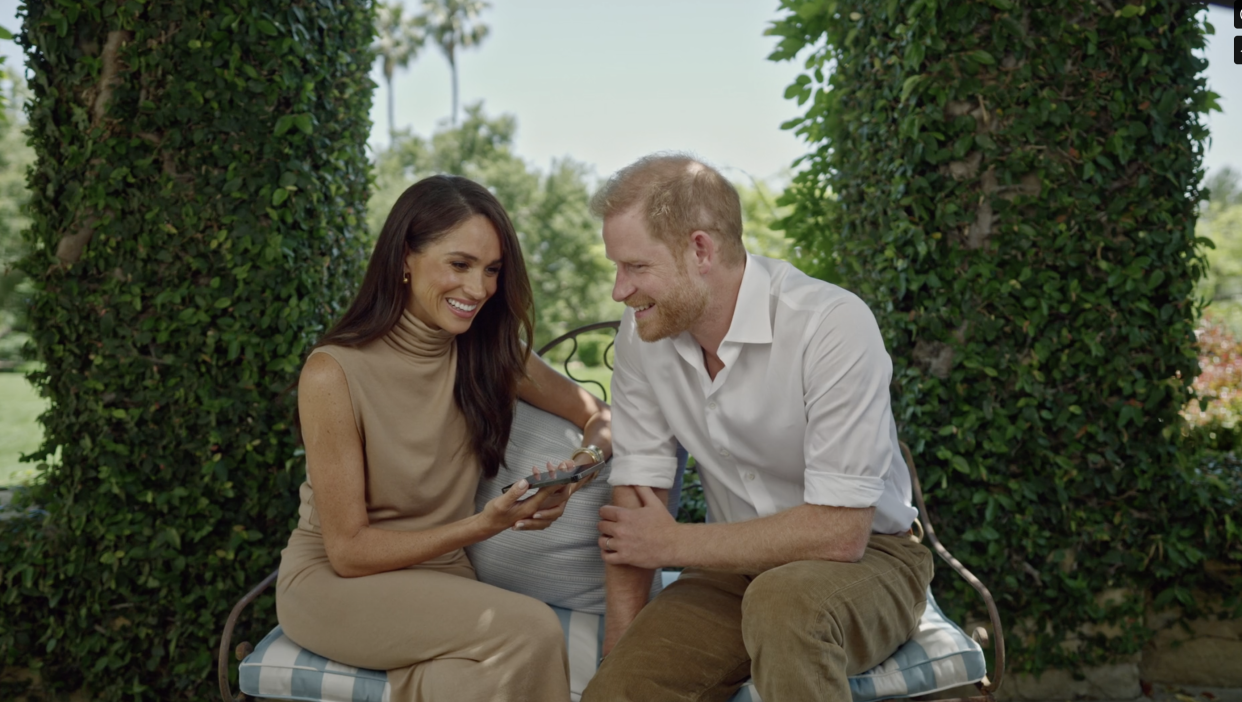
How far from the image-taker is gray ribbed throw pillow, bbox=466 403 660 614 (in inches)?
107

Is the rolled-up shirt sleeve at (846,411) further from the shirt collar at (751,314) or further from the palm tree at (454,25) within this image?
the palm tree at (454,25)

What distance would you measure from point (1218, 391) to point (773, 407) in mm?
4008

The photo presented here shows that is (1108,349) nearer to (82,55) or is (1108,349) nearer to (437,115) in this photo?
(82,55)

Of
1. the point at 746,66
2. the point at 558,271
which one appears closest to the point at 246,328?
the point at 558,271

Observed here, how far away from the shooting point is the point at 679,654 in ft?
7.34

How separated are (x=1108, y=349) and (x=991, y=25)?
121 centimetres

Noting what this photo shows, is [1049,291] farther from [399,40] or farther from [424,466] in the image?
[399,40]

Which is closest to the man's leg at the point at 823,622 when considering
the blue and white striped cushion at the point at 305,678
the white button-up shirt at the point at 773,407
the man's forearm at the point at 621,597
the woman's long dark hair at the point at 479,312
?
the white button-up shirt at the point at 773,407

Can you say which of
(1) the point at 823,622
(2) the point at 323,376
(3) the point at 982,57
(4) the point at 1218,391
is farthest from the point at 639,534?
(4) the point at 1218,391

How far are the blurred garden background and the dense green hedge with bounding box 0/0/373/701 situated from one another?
1 cm

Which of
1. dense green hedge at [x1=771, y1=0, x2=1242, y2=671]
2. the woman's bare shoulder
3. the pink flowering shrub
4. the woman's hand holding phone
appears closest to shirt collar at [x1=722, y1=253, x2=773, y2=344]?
the woman's hand holding phone

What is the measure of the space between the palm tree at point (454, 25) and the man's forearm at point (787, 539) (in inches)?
1642

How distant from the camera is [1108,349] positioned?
338 cm

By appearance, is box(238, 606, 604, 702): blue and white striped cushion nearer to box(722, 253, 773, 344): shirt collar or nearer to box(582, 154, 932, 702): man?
box(582, 154, 932, 702): man
